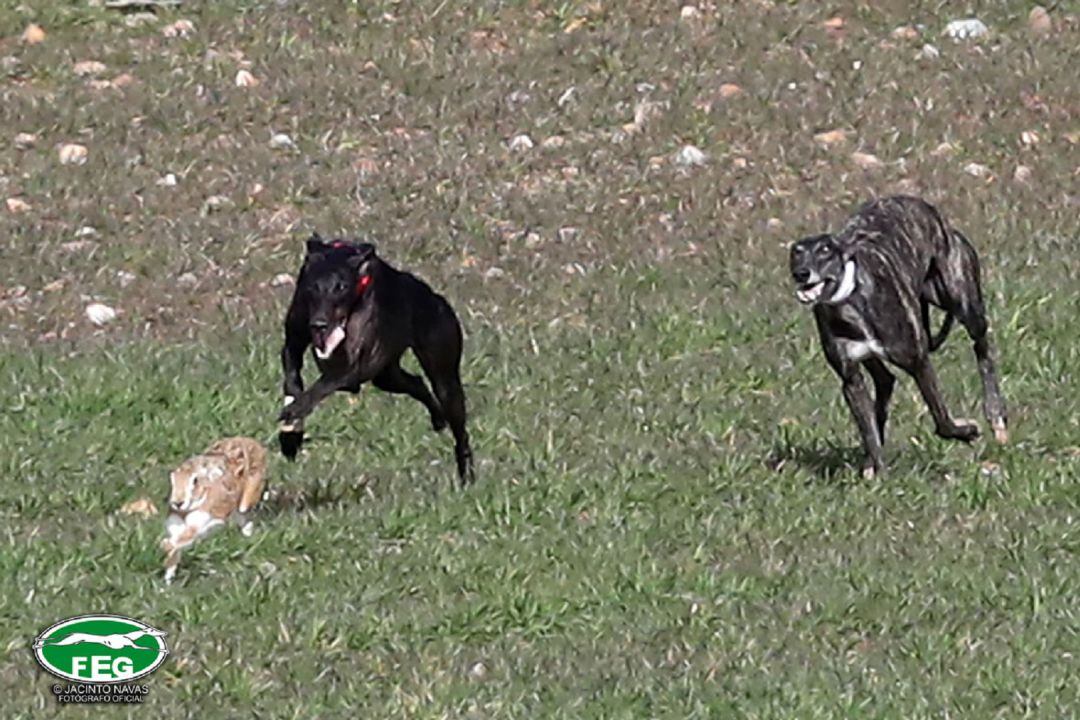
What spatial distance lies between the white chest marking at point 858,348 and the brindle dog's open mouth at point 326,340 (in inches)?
90.3

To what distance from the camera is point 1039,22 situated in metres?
18.9

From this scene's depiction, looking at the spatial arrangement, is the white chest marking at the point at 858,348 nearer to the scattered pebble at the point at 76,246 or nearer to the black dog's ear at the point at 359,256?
the black dog's ear at the point at 359,256

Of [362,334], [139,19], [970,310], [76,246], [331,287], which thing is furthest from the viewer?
[139,19]

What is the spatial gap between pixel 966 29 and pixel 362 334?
1002cm

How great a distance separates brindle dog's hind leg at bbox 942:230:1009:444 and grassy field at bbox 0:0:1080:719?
18cm

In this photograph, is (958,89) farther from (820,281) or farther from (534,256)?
(820,281)

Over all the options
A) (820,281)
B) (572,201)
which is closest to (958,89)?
(572,201)

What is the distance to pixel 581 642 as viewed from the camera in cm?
830

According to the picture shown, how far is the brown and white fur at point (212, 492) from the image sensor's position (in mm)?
9078

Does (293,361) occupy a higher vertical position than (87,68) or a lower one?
higher

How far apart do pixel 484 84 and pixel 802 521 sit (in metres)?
8.81

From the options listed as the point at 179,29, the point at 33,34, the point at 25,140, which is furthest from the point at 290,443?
the point at 33,34
